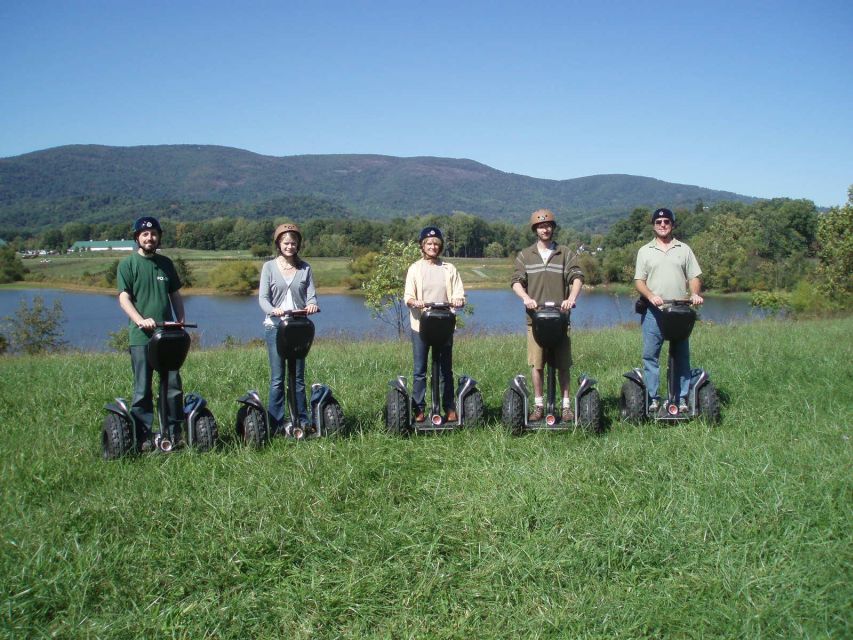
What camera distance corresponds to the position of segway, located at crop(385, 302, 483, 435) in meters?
5.33

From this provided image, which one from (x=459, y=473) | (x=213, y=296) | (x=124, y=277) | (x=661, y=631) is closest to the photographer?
(x=661, y=631)

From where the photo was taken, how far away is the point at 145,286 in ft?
16.8

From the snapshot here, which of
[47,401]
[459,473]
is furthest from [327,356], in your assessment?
[459,473]

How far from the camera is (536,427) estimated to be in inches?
216

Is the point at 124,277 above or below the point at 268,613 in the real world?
above

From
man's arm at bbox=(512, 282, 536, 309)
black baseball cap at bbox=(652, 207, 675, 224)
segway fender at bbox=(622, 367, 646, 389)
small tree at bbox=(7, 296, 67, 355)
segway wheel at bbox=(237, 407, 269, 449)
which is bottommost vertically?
small tree at bbox=(7, 296, 67, 355)

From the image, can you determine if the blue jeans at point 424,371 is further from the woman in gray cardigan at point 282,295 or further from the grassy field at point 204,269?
the grassy field at point 204,269

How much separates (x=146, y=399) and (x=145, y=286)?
0.88 metres

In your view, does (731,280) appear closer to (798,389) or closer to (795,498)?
(798,389)

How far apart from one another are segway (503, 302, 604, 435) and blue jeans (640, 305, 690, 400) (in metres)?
0.64

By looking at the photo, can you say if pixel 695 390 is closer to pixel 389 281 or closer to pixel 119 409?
pixel 119 409

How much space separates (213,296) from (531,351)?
3319 centimetres

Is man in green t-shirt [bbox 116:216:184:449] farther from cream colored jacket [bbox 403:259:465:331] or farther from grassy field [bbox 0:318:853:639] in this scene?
cream colored jacket [bbox 403:259:465:331]

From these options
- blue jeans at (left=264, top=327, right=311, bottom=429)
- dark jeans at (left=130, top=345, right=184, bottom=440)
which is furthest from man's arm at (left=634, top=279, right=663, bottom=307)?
dark jeans at (left=130, top=345, right=184, bottom=440)
